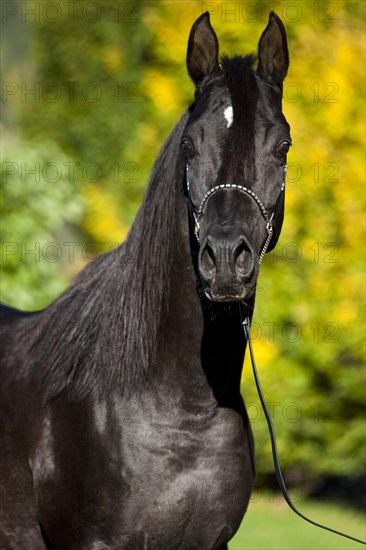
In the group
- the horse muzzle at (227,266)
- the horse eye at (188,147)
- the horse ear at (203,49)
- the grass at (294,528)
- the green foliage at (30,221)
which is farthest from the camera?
the green foliage at (30,221)

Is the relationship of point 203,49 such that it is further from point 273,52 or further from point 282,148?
point 282,148

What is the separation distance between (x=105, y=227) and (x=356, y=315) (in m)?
3.38

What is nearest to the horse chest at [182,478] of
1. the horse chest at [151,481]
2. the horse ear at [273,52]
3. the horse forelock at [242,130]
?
the horse chest at [151,481]

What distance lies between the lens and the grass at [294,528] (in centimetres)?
862

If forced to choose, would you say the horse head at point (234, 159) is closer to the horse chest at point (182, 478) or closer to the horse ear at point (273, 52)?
the horse ear at point (273, 52)

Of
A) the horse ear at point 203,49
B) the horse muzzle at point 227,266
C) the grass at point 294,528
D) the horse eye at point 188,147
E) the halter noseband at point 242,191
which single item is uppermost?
the horse ear at point 203,49

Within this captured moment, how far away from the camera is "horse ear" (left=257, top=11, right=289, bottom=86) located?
3.49 meters

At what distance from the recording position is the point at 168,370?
350 centimetres

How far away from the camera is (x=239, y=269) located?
10.0ft

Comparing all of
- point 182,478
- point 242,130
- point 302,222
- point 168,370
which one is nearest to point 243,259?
point 242,130

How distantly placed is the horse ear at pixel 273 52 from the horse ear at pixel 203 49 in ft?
0.56

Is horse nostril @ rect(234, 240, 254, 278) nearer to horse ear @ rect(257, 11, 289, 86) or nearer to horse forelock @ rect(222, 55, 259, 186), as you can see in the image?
horse forelock @ rect(222, 55, 259, 186)

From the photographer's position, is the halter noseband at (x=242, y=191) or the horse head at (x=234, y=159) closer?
the horse head at (x=234, y=159)

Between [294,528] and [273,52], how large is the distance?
278 inches
